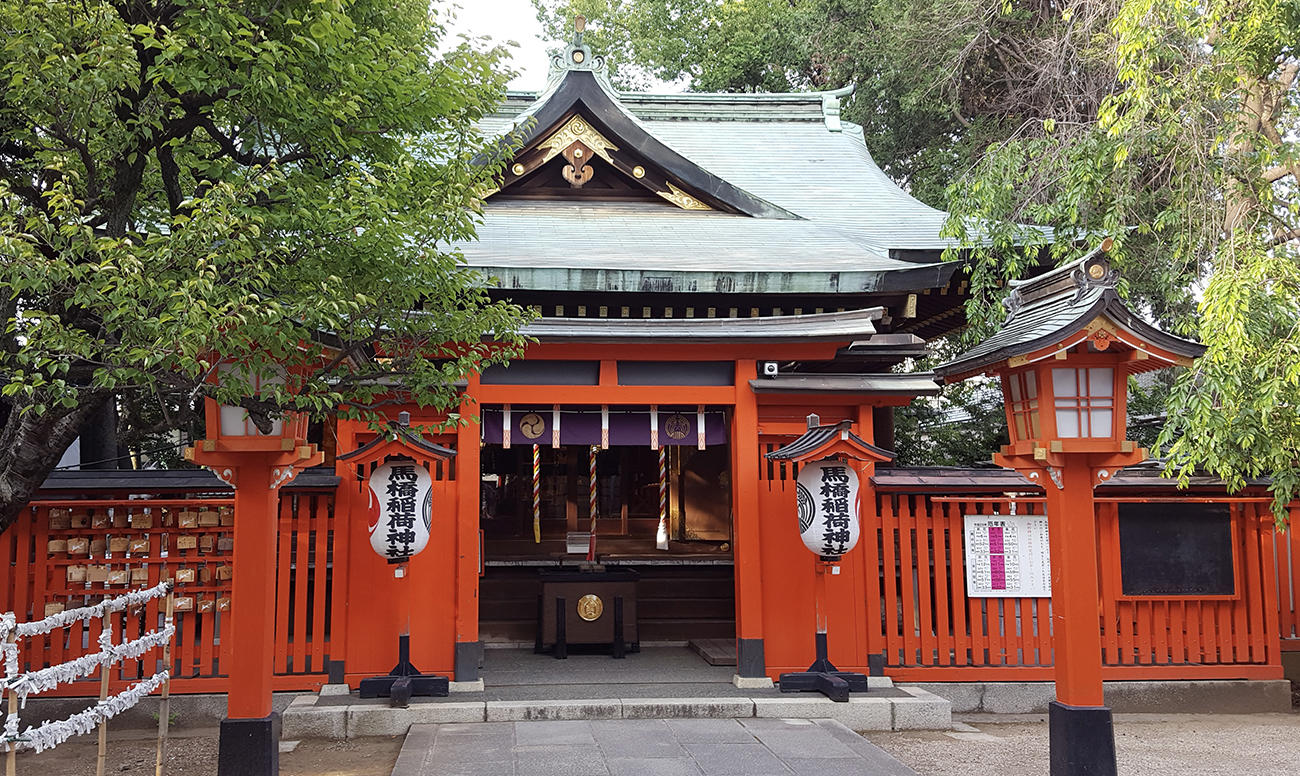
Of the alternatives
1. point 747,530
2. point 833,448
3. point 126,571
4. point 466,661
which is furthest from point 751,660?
point 126,571

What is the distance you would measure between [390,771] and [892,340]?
255 inches

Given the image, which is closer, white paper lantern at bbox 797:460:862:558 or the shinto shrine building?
white paper lantern at bbox 797:460:862:558

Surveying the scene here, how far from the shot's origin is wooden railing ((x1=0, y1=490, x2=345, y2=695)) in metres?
8.27

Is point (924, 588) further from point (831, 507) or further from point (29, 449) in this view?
point (29, 449)

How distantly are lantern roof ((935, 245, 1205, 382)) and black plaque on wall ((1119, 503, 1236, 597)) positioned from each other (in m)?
3.34

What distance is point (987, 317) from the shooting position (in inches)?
420

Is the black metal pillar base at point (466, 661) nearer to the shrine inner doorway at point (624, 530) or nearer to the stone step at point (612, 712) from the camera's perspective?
the stone step at point (612, 712)

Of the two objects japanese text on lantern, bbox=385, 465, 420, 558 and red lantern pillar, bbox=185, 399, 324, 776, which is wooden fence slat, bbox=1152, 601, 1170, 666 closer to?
japanese text on lantern, bbox=385, 465, 420, 558

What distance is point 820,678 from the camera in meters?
8.48

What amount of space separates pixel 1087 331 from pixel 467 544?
18.4 feet

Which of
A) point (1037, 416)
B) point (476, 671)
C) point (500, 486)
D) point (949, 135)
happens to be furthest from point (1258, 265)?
point (949, 135)

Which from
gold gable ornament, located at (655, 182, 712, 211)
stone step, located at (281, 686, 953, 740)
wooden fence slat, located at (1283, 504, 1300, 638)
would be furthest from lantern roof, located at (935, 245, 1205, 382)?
gold gable ornament, located at (655, 182, 712, 211)

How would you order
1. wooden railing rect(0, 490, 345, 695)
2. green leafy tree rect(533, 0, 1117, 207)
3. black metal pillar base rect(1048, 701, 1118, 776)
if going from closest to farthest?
black metal pillar base rect(1048, 701, 1118, 776) → wooden railing rect(0, 490, 345, 695) → green leafy tree rect(533, 0, 1117, 207)

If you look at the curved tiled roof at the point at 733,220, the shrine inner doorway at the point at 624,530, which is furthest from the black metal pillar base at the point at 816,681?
the curved tiled roof at the point at 733,220
